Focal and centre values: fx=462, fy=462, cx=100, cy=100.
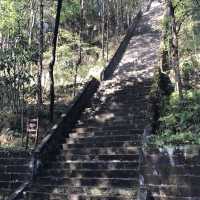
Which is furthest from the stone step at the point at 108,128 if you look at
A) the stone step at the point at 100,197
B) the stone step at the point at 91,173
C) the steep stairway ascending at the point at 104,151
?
the stone step at the point at 100,197

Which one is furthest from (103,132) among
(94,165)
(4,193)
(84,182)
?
(4,193)

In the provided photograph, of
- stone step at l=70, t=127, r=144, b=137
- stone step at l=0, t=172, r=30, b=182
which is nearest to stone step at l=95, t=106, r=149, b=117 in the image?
stone step at l=70, t=127, r=144, b=137

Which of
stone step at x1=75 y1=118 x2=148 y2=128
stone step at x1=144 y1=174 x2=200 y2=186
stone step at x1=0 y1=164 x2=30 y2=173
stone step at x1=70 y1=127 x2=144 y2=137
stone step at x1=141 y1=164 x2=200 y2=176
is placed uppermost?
stone step at x1=75 y1=118 x2=148 y2=128

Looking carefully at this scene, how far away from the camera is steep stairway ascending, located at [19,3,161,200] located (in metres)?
11.2

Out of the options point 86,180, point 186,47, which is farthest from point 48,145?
point 186,47

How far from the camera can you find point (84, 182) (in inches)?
456

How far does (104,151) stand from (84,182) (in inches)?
47.0

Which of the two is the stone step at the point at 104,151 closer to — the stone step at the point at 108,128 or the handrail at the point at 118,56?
the stone step at the point at 108,128

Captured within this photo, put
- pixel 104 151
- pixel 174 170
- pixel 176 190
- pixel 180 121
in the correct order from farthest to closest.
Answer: pixel 104 151
pixel 180 121
pixel 174 170
pixel 176 190

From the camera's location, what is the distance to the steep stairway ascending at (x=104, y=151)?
11.2 metres

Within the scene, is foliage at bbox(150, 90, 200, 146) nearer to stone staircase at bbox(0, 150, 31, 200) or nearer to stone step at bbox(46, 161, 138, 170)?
stone step at bbox(46, 161, 138, 170)

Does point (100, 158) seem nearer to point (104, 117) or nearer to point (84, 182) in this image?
point (84, 182)

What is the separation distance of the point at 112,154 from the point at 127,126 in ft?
4.41

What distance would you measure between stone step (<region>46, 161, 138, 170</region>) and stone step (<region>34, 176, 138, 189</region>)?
0.47 metres
